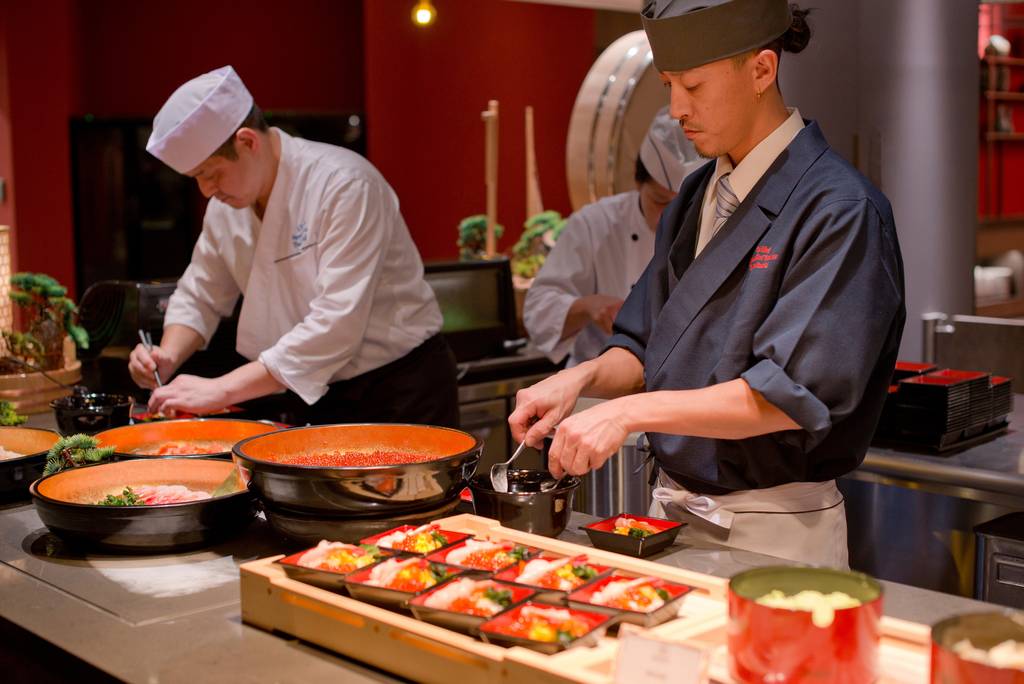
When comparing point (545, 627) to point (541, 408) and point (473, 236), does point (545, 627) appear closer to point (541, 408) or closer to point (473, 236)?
point (541, 408)

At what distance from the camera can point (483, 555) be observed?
58.4 inches

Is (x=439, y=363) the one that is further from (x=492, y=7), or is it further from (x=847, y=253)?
(x=492, y=7)

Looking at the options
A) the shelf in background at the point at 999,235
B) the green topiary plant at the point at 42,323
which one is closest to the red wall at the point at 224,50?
→ the green topiary plant at the point at 42,323

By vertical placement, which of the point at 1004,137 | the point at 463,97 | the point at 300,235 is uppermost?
the point at 463,97

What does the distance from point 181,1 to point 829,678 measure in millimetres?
6834

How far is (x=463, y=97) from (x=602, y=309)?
4.47 m

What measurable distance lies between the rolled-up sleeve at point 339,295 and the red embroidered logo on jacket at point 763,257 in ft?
4.01

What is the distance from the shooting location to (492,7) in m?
7.70

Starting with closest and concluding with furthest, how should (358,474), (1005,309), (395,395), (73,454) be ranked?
(358,474) < (73,454) < (395,395) < (1005,309)

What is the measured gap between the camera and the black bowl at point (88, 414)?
2498 millimetres

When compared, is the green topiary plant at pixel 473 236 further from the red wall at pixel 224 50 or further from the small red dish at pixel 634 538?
the small red dish at pixel 634 538

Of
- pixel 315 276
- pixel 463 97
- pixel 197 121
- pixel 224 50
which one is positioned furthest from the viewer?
pixel 463 97

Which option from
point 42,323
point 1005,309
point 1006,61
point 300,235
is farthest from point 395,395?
point 1006,61

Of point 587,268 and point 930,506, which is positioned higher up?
point 587,268
